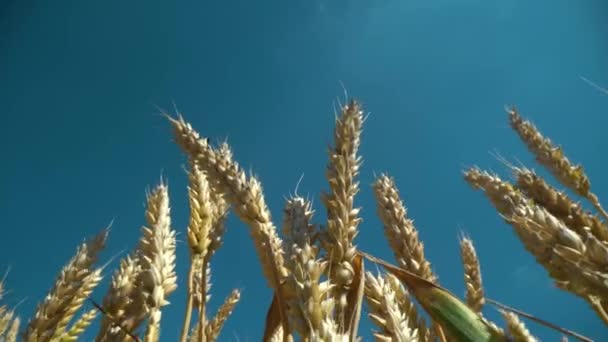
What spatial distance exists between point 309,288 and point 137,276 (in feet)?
3.20

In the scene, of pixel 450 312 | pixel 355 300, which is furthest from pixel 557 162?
pixel 355 300

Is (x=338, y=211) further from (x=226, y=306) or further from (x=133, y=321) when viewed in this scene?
(x=226, y=306)

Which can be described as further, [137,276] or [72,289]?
[72,289]

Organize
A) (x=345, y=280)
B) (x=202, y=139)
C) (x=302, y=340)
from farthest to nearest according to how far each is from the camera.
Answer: (x=202, y=139)
(x=345, y=280)
(x=302, y=340)

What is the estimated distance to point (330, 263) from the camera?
38.5 inches

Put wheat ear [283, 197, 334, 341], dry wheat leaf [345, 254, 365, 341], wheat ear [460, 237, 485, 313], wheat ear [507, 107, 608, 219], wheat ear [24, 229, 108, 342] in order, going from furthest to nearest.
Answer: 1. wheat ear [507, 107, 608, 219]
2. wheat ear [460, 237, 485, 313]
3. wheat ear [24, 229, 108, 342]
4. dry wheat leaf [345, 254, 365, 341]
5. wheat ear [283, 197, 334, 341]

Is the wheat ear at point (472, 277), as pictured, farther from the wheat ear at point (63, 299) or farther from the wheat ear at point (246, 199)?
the wheat ear at point (63, 299)

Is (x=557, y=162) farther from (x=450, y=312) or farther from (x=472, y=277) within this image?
(x=450, y=312)

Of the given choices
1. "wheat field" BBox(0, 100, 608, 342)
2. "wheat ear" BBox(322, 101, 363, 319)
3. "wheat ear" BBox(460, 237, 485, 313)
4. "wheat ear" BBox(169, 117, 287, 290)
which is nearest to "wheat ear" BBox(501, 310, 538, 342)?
"wheat field" BBox(0, 100, 608, 342)

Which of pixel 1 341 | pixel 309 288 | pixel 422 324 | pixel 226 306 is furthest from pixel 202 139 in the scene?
pixel 226 306

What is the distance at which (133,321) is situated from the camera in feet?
4.22

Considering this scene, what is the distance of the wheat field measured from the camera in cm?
88

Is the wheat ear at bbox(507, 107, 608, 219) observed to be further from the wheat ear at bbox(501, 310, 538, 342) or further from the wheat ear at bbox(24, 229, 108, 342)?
the wheat ear at bbox(24, 229, 108, 342)

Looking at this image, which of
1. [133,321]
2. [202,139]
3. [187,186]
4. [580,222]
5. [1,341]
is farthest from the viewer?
[187,186]
